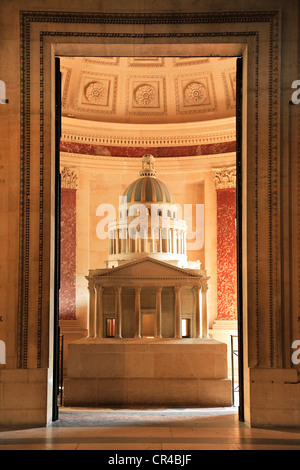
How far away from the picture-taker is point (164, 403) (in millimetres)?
17125

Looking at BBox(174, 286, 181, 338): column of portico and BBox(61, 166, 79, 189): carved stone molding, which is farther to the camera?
BBox(61, 166, 79, 189): carved stone molding

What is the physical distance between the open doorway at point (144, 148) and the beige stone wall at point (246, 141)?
11984 mm

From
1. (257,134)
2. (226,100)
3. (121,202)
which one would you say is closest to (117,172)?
(121,202)

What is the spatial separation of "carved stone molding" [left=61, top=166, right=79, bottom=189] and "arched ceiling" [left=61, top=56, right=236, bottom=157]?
778 mm

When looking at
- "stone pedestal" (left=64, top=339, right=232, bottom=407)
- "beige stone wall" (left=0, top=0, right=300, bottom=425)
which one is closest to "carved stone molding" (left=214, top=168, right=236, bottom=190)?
"stone pedestal" (left=64, top=339, right=232, bottom=407)

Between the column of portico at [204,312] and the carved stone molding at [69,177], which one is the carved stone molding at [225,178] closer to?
the carved stone molding at [69,177]

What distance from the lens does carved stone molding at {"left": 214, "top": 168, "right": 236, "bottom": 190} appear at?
23.9m

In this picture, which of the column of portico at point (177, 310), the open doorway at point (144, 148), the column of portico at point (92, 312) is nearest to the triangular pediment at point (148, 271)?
the column of portico at point (177, 310)

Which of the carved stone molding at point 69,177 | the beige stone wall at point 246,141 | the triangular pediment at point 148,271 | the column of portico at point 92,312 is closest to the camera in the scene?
the beige stone wall at point 246,141

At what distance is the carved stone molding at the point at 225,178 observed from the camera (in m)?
23.9

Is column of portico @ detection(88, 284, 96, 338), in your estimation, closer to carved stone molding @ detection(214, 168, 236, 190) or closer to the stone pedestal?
the stone pedestal

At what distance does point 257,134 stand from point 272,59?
1.39 m

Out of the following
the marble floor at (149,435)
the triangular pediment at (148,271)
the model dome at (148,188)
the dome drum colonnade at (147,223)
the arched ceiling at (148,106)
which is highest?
the arched ceiling at (148,106)
